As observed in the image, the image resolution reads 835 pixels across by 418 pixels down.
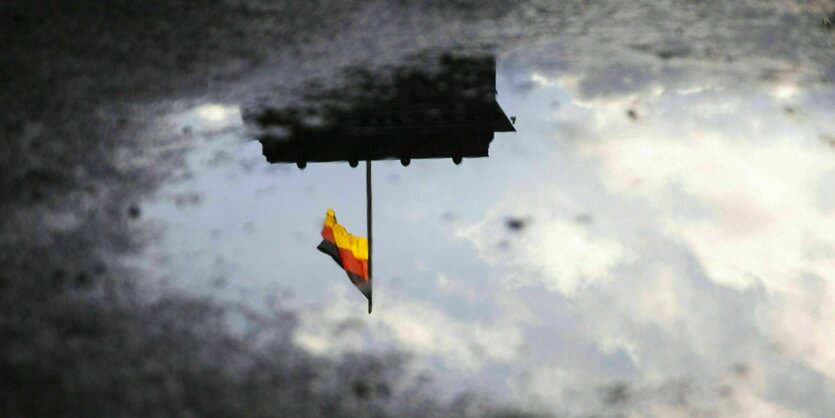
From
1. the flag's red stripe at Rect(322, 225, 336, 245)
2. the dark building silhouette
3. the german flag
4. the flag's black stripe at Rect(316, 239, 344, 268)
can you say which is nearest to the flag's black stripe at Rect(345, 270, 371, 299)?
the german flag

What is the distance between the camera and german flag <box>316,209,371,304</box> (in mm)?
4778

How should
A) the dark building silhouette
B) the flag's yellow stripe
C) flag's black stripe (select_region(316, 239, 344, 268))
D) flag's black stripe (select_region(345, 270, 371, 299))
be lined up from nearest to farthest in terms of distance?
flag's black stripe (select_region(345, 270, 371, 299)) < the flag's yellow stripe < flag's black stripe (select_region(316, 239, 344, 268)) < the dark building silhouette

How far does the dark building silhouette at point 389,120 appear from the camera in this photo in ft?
19.5

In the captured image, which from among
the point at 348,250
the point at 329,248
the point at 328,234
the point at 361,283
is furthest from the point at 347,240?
the point at 328,234

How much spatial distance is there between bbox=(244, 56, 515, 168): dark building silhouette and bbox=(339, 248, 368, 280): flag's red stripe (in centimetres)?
93

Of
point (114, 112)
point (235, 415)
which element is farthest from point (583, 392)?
point (114, 112)

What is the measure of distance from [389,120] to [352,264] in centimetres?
156

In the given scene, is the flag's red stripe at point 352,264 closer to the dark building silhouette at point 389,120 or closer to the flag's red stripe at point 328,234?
the flag's red stripe at point 328,234

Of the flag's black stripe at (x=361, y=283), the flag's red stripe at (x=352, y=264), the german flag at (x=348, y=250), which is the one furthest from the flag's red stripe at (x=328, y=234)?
the flag's black stripe at (x=361, y=283)

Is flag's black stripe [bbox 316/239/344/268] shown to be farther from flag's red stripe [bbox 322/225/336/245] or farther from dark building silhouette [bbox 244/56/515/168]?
dark building silhouette [bbox 244/56/515/168]

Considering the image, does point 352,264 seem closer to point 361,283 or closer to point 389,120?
point 361,283

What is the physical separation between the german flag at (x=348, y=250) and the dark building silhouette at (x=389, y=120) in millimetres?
554

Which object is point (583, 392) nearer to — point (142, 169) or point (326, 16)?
point (142, 169)

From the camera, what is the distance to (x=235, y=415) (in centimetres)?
378
